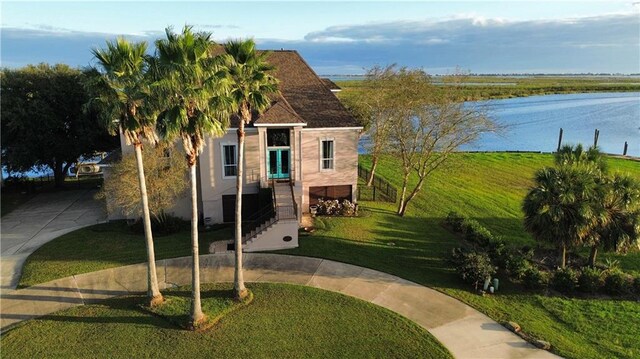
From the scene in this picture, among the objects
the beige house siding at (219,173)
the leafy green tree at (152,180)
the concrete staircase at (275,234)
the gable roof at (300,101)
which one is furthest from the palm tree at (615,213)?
the leafy green tree at (152,180)

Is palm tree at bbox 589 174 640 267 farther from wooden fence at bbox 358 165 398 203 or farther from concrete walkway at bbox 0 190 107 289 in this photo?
concrete walkway at bbox 0 190 107 289

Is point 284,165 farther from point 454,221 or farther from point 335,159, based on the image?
point 454,221

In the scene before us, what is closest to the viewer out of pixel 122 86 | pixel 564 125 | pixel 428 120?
pixel 122 86

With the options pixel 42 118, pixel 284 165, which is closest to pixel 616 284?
pixel 284 165

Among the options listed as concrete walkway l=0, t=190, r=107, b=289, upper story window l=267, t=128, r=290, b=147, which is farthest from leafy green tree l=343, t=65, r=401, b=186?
concrete walkway l=0, t=190, r=107, b=289

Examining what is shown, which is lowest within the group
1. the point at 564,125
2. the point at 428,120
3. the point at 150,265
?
the point at 150,265

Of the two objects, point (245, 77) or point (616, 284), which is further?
point (616, 284)

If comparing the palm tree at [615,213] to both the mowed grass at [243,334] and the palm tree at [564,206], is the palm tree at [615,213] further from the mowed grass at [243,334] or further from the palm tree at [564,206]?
the mowed grass at [243,334]
